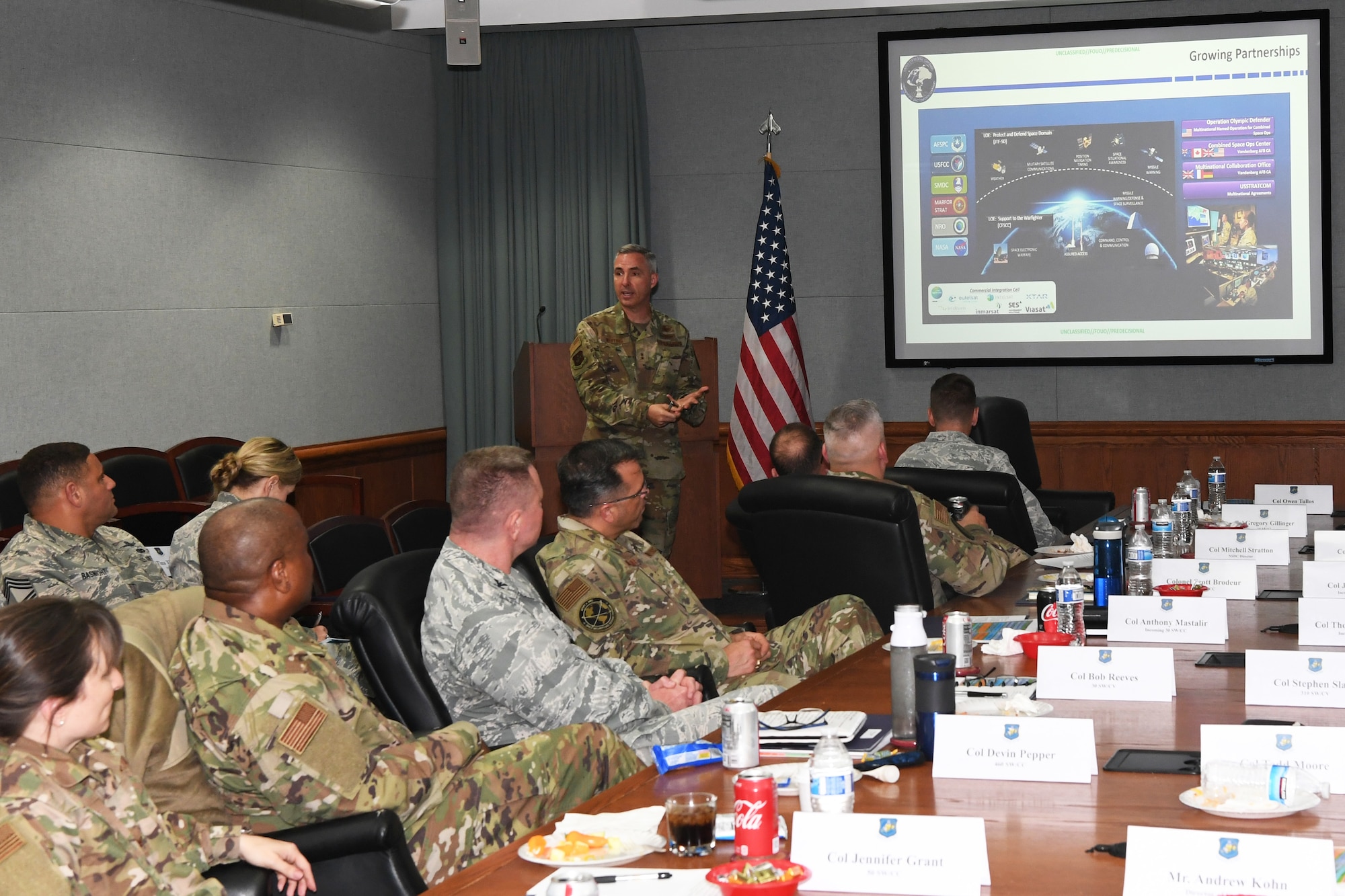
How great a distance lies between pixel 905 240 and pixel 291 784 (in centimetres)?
586

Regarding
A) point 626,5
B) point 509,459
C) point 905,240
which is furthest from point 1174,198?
point 509,459

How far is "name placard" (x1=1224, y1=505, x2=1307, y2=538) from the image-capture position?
4.52 meters

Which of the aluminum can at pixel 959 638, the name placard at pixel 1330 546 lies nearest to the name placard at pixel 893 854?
the aluminum can at pixel 959 638

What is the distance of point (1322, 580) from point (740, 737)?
1677 millimetres

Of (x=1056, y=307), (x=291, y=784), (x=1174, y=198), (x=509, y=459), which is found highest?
(x=1174, y=198)

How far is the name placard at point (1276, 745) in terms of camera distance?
1830 mm

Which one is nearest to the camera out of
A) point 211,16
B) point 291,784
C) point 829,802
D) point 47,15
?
point 829,802

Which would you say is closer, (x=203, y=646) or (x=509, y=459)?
(x=203, y=646)

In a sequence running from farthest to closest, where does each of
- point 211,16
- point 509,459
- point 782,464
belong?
point 211,16, point 782,464, point 509,459

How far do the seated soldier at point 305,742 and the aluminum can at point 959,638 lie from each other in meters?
0.68

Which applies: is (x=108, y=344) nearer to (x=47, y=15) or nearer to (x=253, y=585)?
(x=47, y=15)

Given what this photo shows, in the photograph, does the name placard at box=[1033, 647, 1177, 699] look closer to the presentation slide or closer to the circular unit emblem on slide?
the presentation slide

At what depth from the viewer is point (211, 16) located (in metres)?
6.41

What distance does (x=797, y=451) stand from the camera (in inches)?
182
